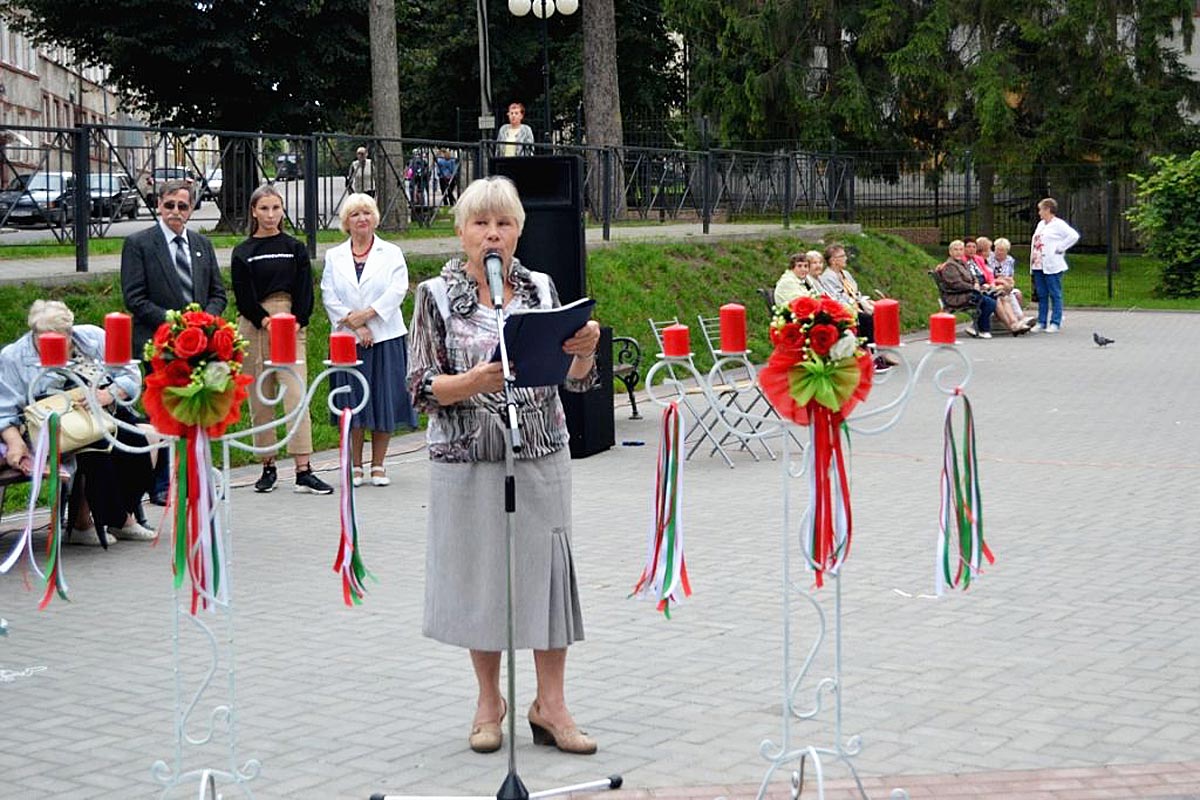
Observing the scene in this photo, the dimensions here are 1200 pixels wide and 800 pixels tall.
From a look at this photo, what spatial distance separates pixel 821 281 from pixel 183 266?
9.02 metres

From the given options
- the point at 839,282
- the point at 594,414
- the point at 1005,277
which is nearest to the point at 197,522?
the point at 594,414

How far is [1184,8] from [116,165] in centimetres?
2782

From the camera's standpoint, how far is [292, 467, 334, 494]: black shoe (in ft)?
39.1

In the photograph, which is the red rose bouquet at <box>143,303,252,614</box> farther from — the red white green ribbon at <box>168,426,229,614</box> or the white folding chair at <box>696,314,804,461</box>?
the white folding chair at <box>696,314,804,461</box>

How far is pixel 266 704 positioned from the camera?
677cm

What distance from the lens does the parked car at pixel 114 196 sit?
1571cm

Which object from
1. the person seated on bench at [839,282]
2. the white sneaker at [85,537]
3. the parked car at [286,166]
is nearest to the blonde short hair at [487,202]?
the white sneaker at [85,537]

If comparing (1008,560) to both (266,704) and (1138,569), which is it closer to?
(1138,569)

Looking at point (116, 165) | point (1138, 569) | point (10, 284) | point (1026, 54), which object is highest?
point (1026, 54)

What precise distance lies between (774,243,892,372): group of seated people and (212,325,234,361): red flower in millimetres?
12047

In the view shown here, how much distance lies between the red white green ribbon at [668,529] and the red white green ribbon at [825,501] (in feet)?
1.46

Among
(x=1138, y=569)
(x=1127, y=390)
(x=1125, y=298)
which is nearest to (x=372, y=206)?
(x=1138, y=569)

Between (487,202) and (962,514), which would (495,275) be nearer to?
(487,202)

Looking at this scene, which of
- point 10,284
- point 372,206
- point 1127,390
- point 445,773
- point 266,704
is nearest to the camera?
point 445,773
